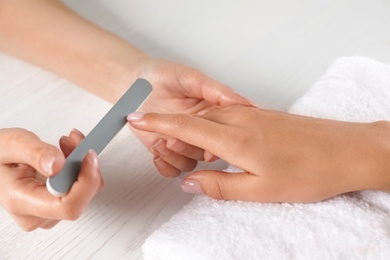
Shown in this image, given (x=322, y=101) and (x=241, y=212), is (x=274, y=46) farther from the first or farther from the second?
(x=241, y=212)

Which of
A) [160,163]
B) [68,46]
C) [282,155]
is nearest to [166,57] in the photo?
[68,46]

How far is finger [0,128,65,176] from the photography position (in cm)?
59

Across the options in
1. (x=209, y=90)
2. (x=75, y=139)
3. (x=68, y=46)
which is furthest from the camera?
(x=68, y=46)

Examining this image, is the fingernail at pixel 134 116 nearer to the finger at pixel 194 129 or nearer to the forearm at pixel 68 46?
the finger at pixel 194 129

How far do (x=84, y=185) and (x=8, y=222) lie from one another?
0.67 ft

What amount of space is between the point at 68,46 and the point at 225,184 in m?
0.39

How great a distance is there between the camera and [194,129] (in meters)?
0.68

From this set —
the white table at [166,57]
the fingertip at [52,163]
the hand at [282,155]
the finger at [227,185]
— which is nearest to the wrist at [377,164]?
the hand at [282,155]

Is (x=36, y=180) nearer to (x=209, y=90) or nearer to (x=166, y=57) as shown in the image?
(x=209, y=90)

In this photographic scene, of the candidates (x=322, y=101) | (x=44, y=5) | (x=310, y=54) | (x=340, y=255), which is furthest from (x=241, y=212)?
(x=44, y=5)

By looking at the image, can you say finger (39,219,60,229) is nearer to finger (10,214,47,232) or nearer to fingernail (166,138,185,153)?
finger (10,214,47,232)

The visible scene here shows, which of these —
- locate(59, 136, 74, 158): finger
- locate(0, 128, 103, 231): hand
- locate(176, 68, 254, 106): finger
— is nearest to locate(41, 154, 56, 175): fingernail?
locate(0, 128, 103, 231): hand

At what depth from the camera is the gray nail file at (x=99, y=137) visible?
59 centimetres

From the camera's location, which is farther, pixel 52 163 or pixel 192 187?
pixel 192 187
